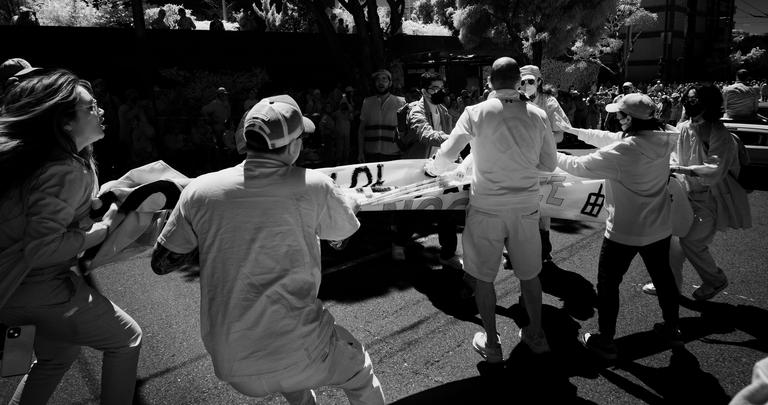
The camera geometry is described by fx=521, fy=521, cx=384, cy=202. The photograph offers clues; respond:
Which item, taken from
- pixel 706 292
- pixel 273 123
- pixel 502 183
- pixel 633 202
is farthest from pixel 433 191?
pixel 706 292

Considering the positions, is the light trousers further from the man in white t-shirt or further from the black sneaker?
the black sneaker

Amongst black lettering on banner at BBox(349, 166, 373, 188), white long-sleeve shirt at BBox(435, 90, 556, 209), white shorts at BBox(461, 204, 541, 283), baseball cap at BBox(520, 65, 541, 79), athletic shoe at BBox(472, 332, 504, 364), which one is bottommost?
athletic shoe at BBox(472, 332, 504, 364)

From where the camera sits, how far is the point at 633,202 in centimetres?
354

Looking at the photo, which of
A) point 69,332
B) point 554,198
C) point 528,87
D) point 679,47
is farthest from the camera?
point 679,47

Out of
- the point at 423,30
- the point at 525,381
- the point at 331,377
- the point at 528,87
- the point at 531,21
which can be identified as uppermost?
the point at 423,30

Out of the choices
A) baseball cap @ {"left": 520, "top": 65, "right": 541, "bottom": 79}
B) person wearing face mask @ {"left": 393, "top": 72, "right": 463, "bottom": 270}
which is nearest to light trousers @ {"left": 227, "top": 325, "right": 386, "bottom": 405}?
person wearing face mask @ {"left": 393, "top": 72, "right": 463, "bottom": 270}

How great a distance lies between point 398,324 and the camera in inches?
169

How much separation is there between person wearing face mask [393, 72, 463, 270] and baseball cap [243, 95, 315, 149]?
3094 millimetres

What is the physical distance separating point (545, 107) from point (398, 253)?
228 cm

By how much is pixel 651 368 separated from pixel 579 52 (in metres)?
34.1

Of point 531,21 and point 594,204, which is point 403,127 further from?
point 531,21

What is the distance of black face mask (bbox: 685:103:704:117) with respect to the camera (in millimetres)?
4148

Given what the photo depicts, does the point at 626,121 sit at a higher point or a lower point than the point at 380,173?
higher

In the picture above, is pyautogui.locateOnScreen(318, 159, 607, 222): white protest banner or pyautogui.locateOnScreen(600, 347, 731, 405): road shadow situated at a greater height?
pyautogui.locateOnScreen(318, 159, 607, 222): white protest banner
